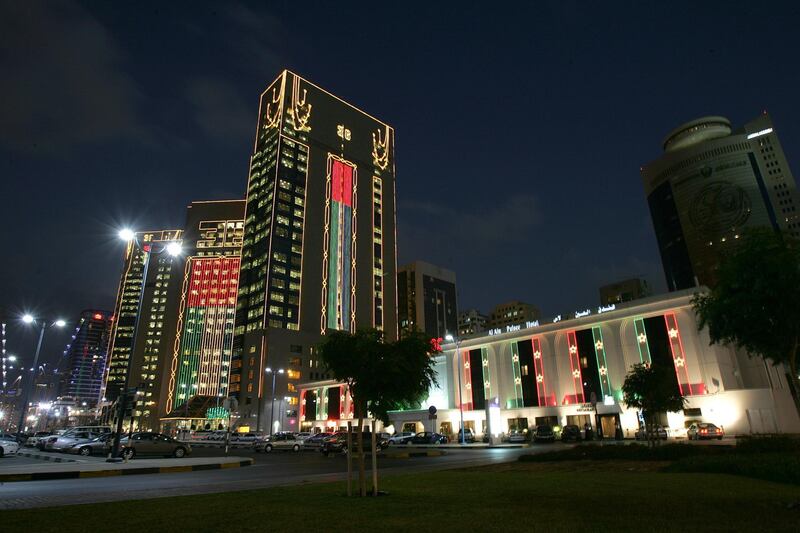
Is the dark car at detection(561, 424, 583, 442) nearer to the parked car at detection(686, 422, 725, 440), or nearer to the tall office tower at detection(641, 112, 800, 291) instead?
the parked car at detection(686, 422, 725, 440)

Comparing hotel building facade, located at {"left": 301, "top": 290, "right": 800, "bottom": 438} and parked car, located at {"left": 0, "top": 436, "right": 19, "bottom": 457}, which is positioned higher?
hotel building facade, located at {"left": 301, "top": 290, "right": 800, "bottom": 438}

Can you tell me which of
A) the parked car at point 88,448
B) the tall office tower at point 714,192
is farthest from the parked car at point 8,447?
the tall office tower at point 714,192

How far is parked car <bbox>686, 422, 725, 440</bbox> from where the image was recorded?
41.1 metres

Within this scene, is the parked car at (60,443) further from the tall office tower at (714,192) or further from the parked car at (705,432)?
the tall office tower at (714,192)

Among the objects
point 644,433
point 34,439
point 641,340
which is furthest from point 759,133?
point 34,439

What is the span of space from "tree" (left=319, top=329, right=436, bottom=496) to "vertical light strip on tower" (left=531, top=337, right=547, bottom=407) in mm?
47987

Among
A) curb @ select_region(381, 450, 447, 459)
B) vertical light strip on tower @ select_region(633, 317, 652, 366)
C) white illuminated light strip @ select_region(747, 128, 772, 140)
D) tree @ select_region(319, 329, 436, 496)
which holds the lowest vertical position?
curb @ select_region(381, 450, 447, 459)

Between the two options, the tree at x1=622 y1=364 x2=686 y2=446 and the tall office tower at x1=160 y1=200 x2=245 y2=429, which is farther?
the tall office tower at x1=160 y1=200 x2=245 y2=429

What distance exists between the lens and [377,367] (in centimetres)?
1349

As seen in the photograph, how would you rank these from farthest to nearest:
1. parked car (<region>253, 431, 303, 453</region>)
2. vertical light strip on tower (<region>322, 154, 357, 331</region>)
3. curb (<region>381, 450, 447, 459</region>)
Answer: vertical light strip on tower (<region>322, 154, 357, 331</region>), parked car (<region>253, 431, 303, 453</region>), curb (<region>381, 450, 447, 459</region>)

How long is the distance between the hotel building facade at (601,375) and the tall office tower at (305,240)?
57471mm

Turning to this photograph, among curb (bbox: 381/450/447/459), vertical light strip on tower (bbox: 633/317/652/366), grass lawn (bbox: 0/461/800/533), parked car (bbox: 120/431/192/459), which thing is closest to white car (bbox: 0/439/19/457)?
parked car (bbox: 120/431/192/459)

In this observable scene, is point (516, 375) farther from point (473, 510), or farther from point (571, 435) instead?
point (473, 510)

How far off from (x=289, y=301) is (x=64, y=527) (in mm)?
119445
